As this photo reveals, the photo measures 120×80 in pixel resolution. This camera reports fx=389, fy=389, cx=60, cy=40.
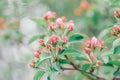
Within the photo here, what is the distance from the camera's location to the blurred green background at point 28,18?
110 inches

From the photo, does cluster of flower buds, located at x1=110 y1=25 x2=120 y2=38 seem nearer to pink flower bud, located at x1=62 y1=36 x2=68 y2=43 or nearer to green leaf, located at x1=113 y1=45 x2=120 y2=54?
green leaf, located at x1=113 y1=45 x2=120 y2=54

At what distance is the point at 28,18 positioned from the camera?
2.19 metres

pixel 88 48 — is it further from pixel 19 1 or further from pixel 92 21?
pixel 92 21

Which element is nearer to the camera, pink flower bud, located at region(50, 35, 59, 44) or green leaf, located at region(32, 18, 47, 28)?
pink flower bud, located at region(50, 35, 59, 44)

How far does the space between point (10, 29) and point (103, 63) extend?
1529 millimetres

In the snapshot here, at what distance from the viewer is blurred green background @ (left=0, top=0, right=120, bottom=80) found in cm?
279

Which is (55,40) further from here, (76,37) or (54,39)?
(76,37)

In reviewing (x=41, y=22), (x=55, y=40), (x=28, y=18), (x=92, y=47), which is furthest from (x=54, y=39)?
(x=28, y=18)

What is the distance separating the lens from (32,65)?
57.9 inches

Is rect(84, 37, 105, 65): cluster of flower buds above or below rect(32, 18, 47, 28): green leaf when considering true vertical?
below

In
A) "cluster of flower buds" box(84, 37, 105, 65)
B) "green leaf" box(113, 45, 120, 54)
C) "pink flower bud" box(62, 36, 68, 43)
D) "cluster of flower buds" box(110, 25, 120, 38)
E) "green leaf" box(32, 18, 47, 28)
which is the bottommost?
"green leaf" box(113, 45, 120, 54)

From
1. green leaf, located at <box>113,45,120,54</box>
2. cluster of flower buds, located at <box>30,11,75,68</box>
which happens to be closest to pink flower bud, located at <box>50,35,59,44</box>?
cluster of flower buds, located at <box>30,11,75,68</box>

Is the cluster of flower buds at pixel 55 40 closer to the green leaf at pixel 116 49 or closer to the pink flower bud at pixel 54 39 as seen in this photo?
the pink flower bud at pixel 54 39

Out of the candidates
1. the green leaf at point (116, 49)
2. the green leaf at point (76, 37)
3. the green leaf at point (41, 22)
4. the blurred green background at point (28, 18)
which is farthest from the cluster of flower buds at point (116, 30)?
the blurred green background at point (28, 18)
